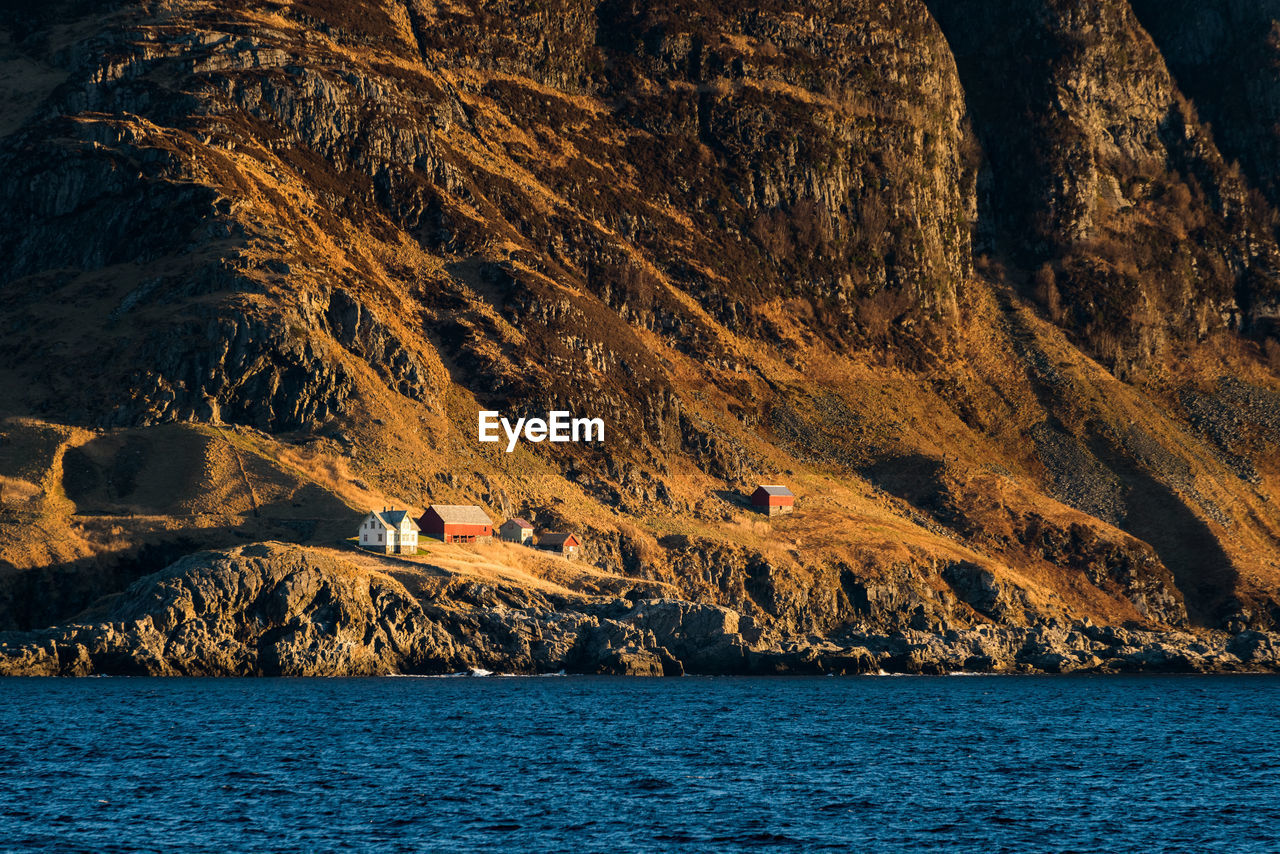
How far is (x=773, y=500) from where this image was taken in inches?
6117

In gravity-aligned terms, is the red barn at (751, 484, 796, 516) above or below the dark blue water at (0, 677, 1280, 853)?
above

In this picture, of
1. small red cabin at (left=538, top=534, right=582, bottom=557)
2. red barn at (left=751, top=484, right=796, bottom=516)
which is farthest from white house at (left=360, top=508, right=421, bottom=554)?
red barn at (left=751, top=484, right=796, bottom=516)

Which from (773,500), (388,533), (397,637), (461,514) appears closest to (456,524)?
(461,514)

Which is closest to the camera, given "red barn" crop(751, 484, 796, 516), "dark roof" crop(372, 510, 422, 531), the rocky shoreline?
the rocky shoreline

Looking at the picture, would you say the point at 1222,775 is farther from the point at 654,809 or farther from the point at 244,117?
the point at 244,117

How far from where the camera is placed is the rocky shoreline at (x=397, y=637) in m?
104

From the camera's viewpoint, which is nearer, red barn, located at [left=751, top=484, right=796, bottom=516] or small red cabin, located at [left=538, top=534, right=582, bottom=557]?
small red cabin, located at [left=538, top=534, right=582, bottom=557]

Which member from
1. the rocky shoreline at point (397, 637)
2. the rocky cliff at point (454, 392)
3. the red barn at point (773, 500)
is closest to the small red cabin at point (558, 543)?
the rocky cliff at point (454, 392)

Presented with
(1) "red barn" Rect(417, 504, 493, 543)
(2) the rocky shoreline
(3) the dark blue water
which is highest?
(1) "red barn" Rect(417, 504, 493, 543)

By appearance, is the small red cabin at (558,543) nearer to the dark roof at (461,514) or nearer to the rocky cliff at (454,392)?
the rocky cliff at (454,392)

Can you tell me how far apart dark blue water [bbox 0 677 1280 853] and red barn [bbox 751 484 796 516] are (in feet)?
159

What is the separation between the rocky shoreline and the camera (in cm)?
10431

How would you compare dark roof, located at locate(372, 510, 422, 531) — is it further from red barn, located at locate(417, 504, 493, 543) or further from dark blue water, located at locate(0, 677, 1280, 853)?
dark blue water, located at locate(0, 677, 1280, 853)

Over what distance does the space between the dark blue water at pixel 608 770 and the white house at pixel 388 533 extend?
16063 millimetres
